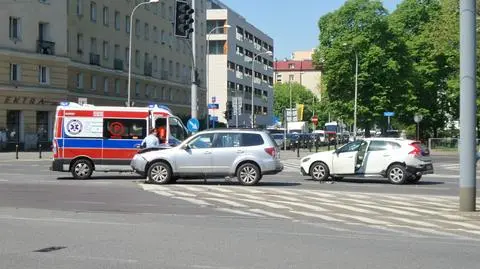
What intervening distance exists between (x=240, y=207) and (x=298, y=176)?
11.1 m

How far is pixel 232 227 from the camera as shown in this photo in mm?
11398

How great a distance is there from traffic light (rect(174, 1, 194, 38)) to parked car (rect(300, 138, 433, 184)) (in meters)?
6.84

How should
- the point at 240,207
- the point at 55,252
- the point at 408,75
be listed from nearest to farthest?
1. the point at 55,252
2. the point at 240,207
3. the point at 408,75

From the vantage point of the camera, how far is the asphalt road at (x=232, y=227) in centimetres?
838

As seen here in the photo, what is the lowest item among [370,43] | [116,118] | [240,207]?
[240,207]

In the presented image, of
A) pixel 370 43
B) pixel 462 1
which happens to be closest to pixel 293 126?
pixel 370 43

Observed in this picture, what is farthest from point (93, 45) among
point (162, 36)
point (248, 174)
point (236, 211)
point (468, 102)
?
point (468, 102)

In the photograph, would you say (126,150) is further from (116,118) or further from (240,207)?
(240,207)

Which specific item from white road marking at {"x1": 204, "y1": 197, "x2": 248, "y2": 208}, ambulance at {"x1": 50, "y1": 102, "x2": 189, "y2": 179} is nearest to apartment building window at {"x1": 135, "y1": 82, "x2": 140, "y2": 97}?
ambulance at {"x1": 50, "y1": 102, "x2": 189, "y2": 179}

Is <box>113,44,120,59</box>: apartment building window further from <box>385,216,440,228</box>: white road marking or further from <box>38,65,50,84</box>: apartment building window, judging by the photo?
<box>385,216,440,228</box>: white road marking

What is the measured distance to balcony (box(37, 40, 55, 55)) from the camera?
49844 millimetres

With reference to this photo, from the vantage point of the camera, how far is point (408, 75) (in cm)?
5922

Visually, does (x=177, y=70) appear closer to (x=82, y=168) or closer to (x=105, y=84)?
(x=105, y=84)

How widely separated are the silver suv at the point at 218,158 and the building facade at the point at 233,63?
64.6m
